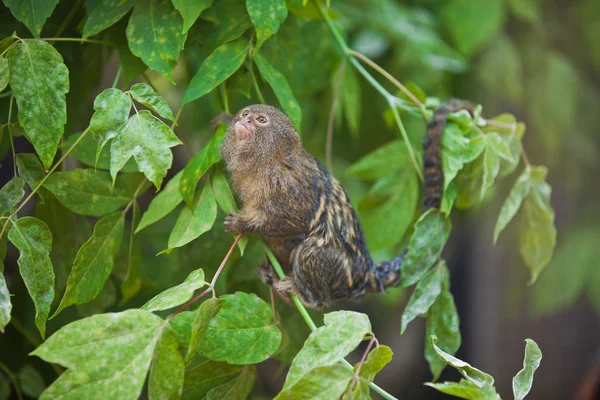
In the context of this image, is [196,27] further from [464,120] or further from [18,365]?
[18,365]

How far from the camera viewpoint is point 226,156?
6.35 ft

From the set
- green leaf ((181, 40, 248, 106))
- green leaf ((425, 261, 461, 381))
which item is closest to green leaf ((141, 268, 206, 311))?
green leaf ((181, 40, 248, 106))

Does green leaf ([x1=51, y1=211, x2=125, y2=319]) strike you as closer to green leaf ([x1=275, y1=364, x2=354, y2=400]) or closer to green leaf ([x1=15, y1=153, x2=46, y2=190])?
green leaf ([x1=15, y1=153, x2=46, y2=190])

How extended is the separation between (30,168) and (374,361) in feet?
3.32

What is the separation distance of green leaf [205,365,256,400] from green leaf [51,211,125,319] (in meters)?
0.41

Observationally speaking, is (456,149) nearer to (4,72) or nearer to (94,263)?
(94,263)

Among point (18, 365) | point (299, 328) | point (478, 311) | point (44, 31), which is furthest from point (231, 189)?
point (478, 311)

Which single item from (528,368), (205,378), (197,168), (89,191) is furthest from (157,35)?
(528,368)

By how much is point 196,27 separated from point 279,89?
0.34 m

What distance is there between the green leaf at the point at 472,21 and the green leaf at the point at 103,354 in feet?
9.21

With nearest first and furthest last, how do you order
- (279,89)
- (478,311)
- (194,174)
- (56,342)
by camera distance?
(56,342)
(194,174)
(279,89)
(478,311)

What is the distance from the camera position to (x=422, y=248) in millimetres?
2027

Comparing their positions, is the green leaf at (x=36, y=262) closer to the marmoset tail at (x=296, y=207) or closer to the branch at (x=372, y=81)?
the marmoset tail at (x=296, y=207)

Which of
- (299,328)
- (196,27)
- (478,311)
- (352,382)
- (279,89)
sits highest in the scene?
(196,27)
